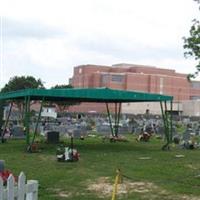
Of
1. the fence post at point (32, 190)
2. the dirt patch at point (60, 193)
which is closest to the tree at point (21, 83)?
the dirt patch at point (60, 193)

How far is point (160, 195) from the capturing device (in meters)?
11.5

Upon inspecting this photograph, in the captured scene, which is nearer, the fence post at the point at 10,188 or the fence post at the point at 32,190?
the fence post at the point at 10,188

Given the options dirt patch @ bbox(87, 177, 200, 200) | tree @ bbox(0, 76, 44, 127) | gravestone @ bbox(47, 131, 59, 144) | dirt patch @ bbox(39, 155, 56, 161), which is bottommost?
dirt patch @ bbox(87, 177, 200, 200)

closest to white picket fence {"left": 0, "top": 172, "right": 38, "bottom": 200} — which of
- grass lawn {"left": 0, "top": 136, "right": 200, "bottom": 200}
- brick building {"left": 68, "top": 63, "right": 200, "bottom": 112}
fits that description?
grass lawn {"left": 0, "top": 136, "right": 200, "bottom": 200}

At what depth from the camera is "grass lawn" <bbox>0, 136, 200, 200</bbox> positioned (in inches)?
457

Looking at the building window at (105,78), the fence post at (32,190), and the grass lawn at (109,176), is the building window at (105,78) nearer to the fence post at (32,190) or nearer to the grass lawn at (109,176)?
the grass lawn at (109,176)

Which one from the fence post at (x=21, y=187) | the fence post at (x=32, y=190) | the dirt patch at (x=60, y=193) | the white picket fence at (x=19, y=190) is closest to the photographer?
the white picket fence at (x=19, y=190)

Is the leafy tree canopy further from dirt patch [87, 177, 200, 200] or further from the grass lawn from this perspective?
dirt patch [87, 177, 200, 200]

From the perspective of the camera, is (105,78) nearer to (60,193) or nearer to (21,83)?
(21,83)

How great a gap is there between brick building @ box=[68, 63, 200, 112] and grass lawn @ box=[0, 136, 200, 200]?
419 ft

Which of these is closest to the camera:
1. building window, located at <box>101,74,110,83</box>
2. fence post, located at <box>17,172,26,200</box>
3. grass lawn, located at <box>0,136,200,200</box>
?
fence post, located at <box>17,172,26,200</box>

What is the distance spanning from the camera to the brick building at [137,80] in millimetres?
151000

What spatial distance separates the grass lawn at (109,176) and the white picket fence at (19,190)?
4672mm

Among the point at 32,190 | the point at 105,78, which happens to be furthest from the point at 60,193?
the point at 105,78
